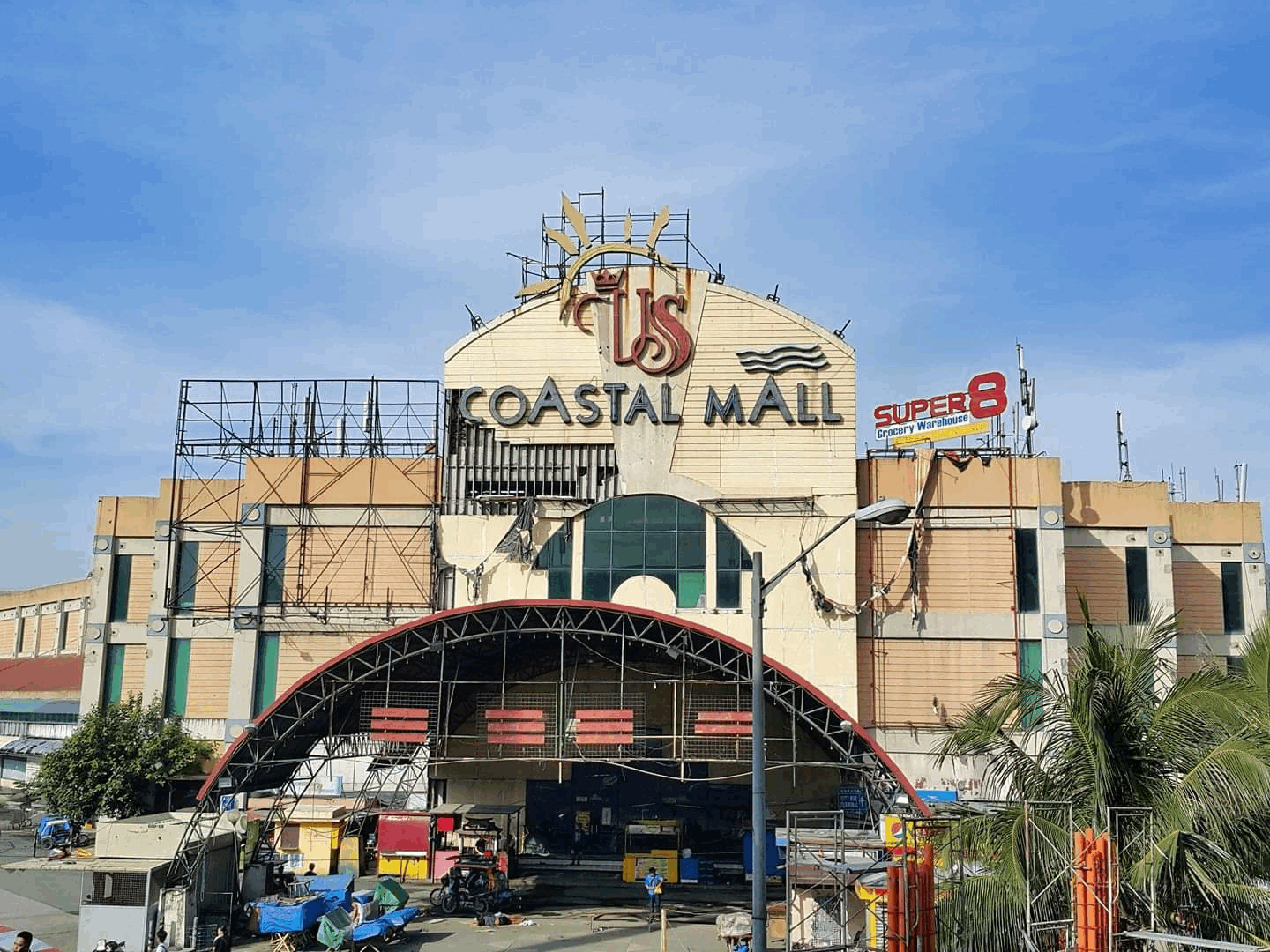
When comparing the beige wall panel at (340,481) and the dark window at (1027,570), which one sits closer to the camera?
the dark window at (1027,570)

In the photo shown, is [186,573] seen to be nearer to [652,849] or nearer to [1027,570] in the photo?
[652,849]

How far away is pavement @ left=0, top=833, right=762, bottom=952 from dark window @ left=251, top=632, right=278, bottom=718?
7644 millimetres

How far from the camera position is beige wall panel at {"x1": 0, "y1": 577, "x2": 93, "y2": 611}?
77.1 metres

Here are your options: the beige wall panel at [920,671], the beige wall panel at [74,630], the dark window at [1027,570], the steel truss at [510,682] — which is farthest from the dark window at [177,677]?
the beige wall panel at [74,630]

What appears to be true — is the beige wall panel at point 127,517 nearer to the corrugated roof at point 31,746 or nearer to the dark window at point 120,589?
the dark window at point 120,589

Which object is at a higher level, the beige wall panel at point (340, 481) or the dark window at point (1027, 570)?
the beige wall panel at point (340, 481)

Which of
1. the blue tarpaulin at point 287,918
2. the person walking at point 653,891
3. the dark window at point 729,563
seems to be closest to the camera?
the blue tarpaulin at point 287,918

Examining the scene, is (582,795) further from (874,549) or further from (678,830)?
(874,549)

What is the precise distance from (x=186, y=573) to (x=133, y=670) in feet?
15.6

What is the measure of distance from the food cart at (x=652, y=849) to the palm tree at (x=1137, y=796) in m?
28.7

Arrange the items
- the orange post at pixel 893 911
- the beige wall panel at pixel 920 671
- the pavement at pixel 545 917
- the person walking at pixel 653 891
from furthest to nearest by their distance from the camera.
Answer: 1. the beige wall panel at pixel 920 671
2. the person walking at pixel 653 891
3. the pavement at pixel 545 917
4. the orange post at pixel 893 911

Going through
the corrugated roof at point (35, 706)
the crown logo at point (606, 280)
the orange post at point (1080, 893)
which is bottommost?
the orange post at point (1080, 893)

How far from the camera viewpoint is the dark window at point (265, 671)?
149ft

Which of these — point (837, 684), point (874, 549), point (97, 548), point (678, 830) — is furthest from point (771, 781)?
point (97, 548)
